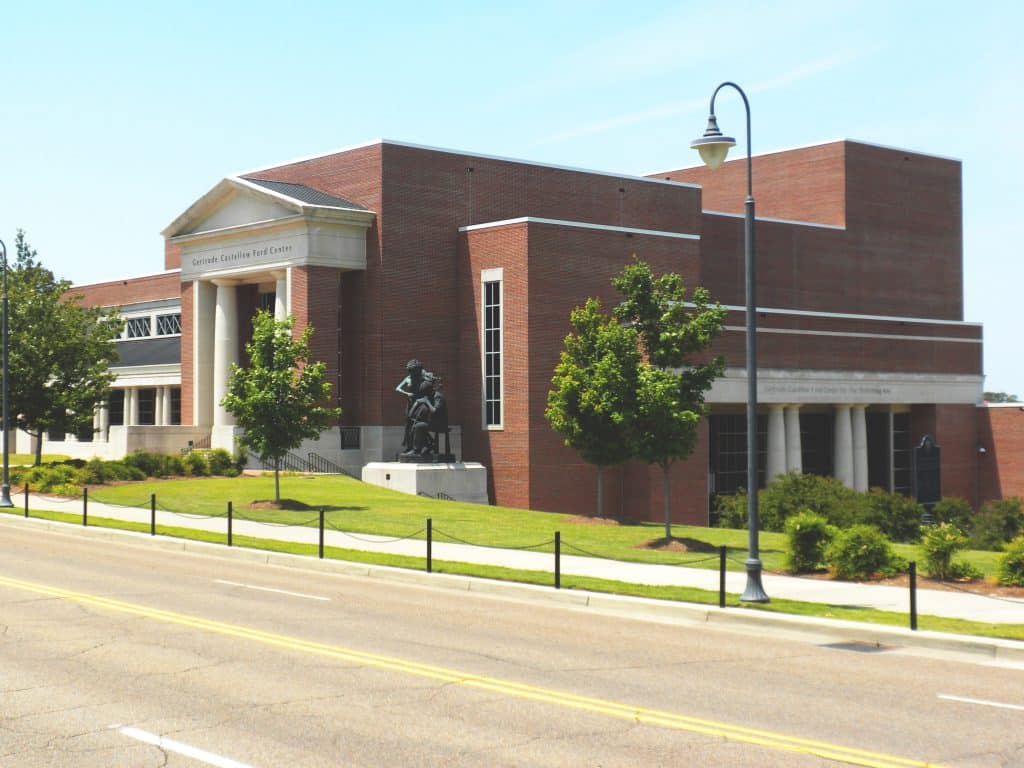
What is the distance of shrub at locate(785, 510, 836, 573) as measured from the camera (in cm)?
2297

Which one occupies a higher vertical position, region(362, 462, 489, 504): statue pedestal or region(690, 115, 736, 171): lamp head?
region(690, 115, 736, 171): lamp head

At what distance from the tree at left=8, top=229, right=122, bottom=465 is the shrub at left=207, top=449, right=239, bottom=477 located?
23.9ft

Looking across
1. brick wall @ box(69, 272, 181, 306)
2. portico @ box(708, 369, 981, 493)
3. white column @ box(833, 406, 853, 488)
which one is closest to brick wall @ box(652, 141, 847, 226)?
portico @ box(708, 369, 981, 493)

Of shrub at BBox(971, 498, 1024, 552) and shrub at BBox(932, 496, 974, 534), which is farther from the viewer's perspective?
shrub at BBox(932, 496, 974, 534)

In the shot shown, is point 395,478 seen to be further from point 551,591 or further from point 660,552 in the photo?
point 551,591

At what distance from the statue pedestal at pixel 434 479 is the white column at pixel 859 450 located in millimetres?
22790

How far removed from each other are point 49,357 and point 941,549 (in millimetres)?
39329

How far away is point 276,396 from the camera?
122ft

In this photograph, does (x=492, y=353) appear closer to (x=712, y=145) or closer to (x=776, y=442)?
(x=776, y=442)

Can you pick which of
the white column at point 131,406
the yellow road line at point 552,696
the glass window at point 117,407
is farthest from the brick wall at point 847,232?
the yellow road line at point 552,696

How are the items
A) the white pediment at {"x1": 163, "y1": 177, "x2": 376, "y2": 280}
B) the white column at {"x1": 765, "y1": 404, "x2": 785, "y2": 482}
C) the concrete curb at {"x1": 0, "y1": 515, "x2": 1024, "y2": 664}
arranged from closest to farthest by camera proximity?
the concrete curb at {"x1": 0, "y1": 515, "x2": 1024, "y2": 664}
the white pediment at {"x1": 163, "y1": 177, "x2": 376, "y2": 280}
the white column at {"x1": 765, "y1": 404, "x2": 785, "y2": 482}

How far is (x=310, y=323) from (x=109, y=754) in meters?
Result: 41.3

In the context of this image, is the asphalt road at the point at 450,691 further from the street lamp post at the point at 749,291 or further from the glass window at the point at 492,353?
the glass window at the point at 492,353

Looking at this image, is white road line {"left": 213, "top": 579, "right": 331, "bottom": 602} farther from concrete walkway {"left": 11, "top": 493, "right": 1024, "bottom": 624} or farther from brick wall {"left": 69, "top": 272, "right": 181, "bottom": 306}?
brick wall {"left": 69, "top": 272, "right": 181, "bottom": 306}
